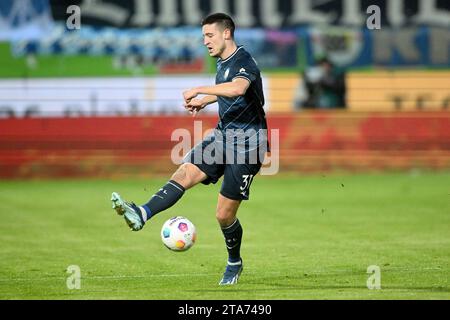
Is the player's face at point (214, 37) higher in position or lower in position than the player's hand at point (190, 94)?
higher

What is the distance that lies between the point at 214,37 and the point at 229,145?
1.05 metres

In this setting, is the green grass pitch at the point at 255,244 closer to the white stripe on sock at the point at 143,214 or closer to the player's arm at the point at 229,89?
the white stripe on sock at the point at 143,214

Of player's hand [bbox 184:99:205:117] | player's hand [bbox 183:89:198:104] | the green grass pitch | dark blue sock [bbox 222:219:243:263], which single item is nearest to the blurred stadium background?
the green grass pitch

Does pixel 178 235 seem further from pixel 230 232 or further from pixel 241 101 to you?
pixel 241 101

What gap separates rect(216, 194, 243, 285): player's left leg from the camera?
990 centimetres

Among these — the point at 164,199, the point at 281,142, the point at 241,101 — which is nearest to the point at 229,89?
the point at 241,101

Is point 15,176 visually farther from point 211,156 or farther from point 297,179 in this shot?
point 211,156

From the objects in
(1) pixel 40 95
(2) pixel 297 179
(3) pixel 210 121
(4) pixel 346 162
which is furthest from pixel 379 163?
(1) pixel 40 95

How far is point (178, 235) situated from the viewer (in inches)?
378

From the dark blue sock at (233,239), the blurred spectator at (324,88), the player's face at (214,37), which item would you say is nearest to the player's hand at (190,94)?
the player's face at (214,37)

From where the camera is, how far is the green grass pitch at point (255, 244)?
9578 mm

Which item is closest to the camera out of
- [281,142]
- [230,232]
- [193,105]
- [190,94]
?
[190,94]

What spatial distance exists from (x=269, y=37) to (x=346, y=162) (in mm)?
5022

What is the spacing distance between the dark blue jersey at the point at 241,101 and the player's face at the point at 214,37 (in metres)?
0.14
